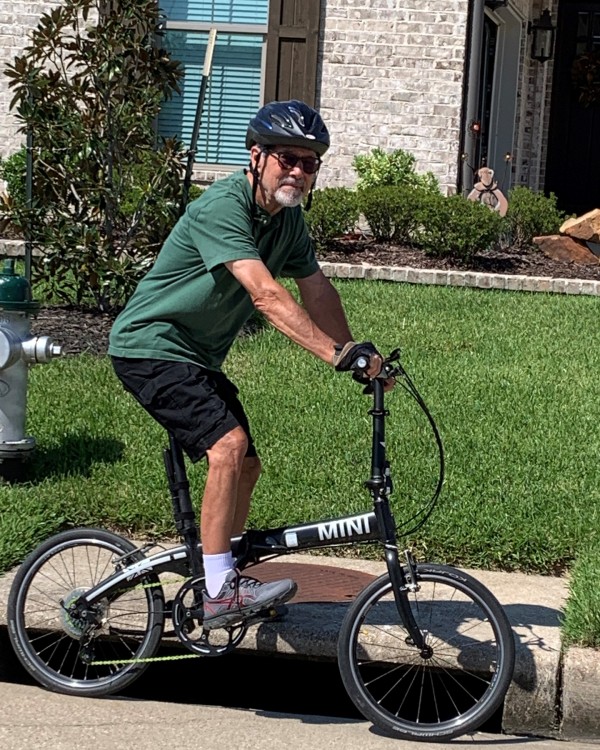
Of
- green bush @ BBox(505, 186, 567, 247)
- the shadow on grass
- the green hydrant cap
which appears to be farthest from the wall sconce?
the green hydrant cap

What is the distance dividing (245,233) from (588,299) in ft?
25.6

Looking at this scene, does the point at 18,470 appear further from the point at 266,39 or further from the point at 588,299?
the point at 266,39

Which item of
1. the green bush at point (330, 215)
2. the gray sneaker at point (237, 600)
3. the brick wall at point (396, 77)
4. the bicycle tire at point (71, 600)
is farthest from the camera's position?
the brick wall at point (396, 77)

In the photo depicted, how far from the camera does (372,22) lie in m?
13.9

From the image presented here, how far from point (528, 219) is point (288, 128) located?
9.71m

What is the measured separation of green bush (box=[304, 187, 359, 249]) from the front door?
652cm

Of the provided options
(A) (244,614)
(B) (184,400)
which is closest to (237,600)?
(A) (244,614)

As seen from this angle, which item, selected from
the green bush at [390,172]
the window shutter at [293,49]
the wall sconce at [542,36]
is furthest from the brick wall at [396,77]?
the wall sconce at [542,36]

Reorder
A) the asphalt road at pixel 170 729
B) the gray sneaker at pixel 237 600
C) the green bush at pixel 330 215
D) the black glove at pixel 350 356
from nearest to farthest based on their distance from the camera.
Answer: the black glove at pixel 350 356, the asphalt road at pixel 170 729, the gray sneaker at pixel 237 600, the green bush at pixel 330 215

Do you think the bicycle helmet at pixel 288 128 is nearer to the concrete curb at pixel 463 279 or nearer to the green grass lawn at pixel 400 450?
the green grass lawn at pixel 400 450

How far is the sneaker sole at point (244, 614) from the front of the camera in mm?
4406

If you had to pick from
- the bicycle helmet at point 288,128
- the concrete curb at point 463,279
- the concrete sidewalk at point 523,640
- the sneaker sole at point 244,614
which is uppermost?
the bicycle helmet at point 288,128

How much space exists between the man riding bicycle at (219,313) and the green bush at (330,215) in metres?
8.05

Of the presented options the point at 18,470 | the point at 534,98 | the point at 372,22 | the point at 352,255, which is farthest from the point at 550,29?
the point at 18,470
